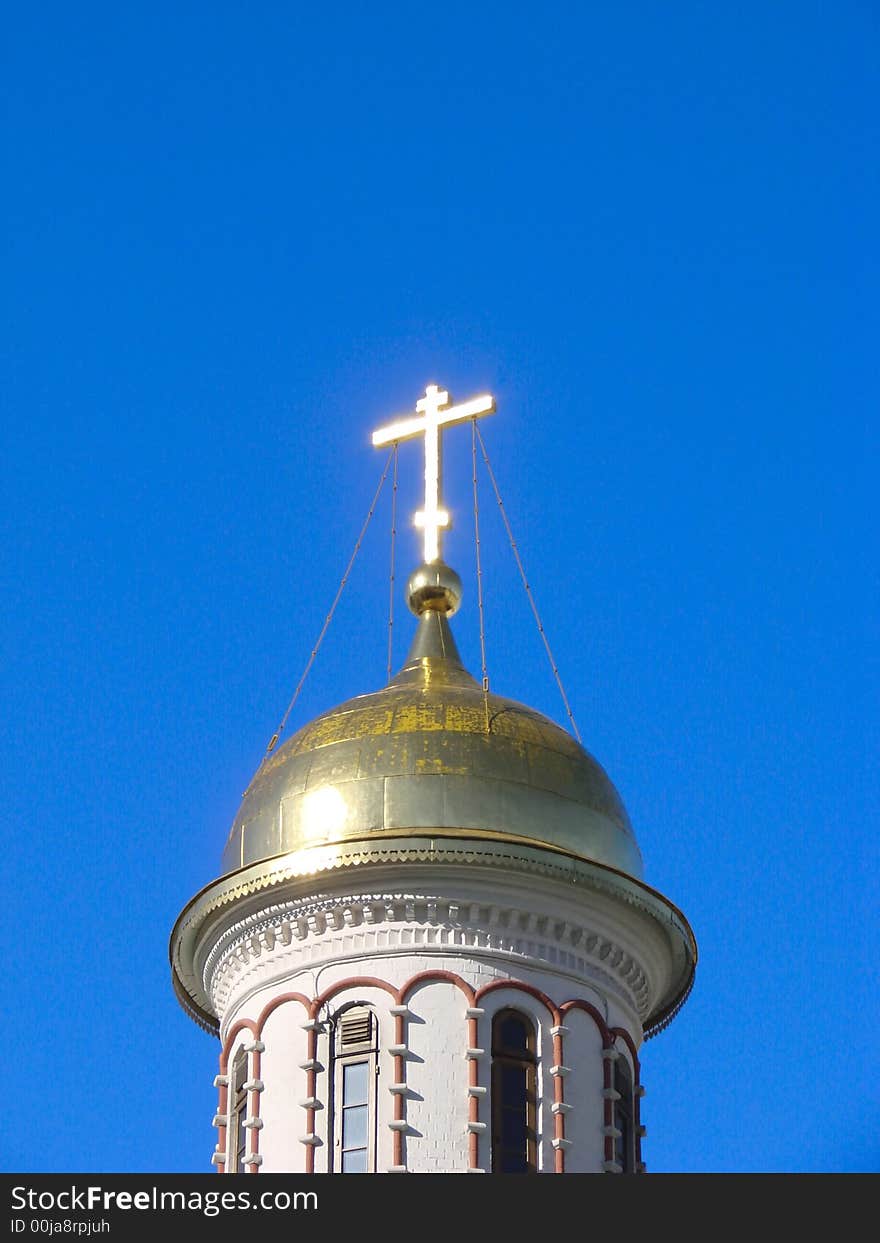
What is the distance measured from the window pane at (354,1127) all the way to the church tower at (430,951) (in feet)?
0.06

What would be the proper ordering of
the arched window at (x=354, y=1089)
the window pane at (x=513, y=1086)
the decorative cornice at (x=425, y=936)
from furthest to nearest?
the decorative cornice at (x=425, y=936) → the window pane at (x=513, y=1086) → the arched window at (x=354, y=1089)

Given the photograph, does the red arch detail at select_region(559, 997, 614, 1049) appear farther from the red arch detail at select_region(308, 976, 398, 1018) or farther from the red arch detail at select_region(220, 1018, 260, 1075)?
the red arch detail at select_region(220, 1018, 260, 1075)

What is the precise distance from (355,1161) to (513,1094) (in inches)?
63.3

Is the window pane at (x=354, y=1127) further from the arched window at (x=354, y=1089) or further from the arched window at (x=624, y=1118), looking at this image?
the arched window at (x=624, y=1118)

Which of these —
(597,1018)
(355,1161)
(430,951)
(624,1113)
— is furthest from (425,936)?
(624,1113)

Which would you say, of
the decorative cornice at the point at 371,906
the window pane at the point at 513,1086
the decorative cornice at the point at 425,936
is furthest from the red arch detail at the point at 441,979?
the window pane at the point at 513,1086

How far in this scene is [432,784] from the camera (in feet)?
85.3

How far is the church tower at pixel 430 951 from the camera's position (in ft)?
81.8

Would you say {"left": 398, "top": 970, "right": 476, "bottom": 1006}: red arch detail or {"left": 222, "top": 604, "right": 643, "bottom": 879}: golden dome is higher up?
{"left": 222, "top": 604, "right": 643, "bottom": 879}: golden dome

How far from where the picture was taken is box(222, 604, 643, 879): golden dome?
25938mm

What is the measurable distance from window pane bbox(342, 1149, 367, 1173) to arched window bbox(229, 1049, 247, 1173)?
1078 mm

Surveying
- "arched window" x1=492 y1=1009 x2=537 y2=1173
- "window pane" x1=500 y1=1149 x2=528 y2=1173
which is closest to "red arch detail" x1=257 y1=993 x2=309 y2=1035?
"arched window" x1=492 y1=1009 x2=537 y2=1173
